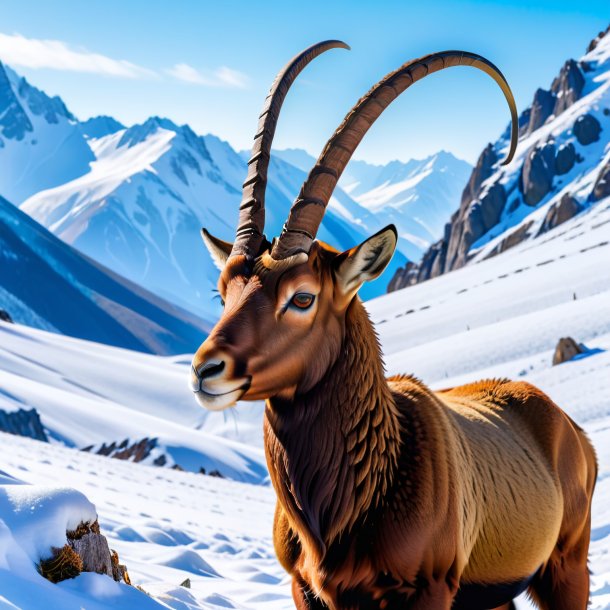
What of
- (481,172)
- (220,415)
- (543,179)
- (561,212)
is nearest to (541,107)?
(481,172)

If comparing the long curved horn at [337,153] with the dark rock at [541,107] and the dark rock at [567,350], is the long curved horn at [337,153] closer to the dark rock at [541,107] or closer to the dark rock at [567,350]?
the dark rock at [567,350]

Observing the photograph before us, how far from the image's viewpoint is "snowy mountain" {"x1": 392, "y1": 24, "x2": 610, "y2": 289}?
363 feet

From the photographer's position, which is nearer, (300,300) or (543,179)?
(300,300)

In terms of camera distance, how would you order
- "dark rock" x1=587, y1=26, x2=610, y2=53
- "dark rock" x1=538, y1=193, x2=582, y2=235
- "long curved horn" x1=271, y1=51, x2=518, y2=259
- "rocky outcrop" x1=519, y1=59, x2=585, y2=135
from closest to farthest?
"long curved horn" x1=271, y1=51, x2=518, y2=259
"dark rock" x1=538, y1=193, x2=582, y2=235
"rocky outcrop" x1=519, y1=59, x2=585, y2=135
"dark rock" x1=587, y1=26, x2=610, y2=53

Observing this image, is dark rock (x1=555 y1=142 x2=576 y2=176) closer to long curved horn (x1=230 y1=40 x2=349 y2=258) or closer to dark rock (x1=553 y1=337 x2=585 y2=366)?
dark rock (x1=553 y1=337 x2=585 y2=366)

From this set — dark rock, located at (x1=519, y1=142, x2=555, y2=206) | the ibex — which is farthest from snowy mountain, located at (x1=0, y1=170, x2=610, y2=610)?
dark rock, located at (x1=519, y1=142, x2=555, y2=206)

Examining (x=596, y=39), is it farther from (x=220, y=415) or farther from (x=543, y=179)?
(x=220, y=415)

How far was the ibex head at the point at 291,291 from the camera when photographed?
12.8 ft

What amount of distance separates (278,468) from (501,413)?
6.35 feet

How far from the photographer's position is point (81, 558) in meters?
4.82

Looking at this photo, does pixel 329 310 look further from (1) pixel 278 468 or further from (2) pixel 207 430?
(2) pixel 207 430

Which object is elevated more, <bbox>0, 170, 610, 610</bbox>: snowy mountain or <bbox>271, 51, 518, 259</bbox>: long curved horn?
<bbox>271, 51, 518, 259</bbox>: long curved horn

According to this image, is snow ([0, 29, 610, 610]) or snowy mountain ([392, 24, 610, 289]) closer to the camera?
snow ([0, 29, 610, 610])

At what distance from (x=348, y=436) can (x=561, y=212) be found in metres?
107
